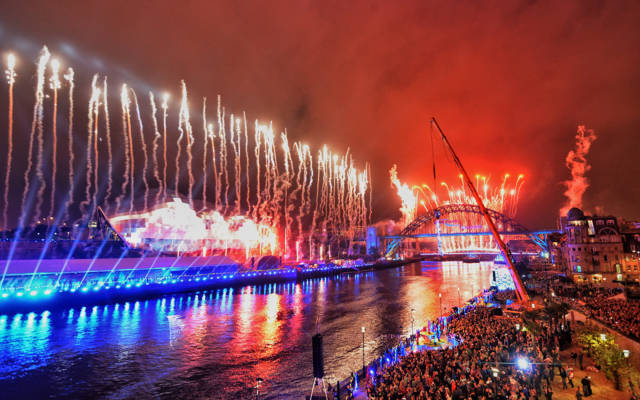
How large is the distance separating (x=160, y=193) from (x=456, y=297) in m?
66.2

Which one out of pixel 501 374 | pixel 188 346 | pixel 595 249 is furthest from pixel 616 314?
pixel 595 249

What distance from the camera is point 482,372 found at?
42.2 feet

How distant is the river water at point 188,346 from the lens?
16234mm

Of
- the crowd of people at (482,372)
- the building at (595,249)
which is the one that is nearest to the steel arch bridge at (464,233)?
the building at (595,249)

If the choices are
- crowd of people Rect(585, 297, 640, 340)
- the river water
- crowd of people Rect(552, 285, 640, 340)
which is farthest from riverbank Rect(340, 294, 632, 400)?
the river water

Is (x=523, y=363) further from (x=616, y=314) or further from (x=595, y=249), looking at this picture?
(x=595, y=249)

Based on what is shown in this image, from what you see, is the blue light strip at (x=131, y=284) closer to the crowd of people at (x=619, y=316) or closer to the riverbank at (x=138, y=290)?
the riverbank at (x=138, y=290)

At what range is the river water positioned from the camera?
16234 millimetres

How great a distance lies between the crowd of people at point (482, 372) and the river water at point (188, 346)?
5.24m

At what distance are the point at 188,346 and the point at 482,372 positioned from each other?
17.8m

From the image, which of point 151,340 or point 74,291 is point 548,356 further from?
point 74,291

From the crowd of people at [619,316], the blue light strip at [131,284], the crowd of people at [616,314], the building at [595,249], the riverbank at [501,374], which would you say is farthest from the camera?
the building at [595,249]

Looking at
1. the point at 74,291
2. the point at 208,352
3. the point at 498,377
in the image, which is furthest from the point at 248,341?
the point at 74,291

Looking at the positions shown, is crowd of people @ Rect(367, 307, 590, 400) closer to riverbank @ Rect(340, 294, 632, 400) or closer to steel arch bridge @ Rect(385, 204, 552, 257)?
riverbank @ Rect(340, 294, 632, 400)
